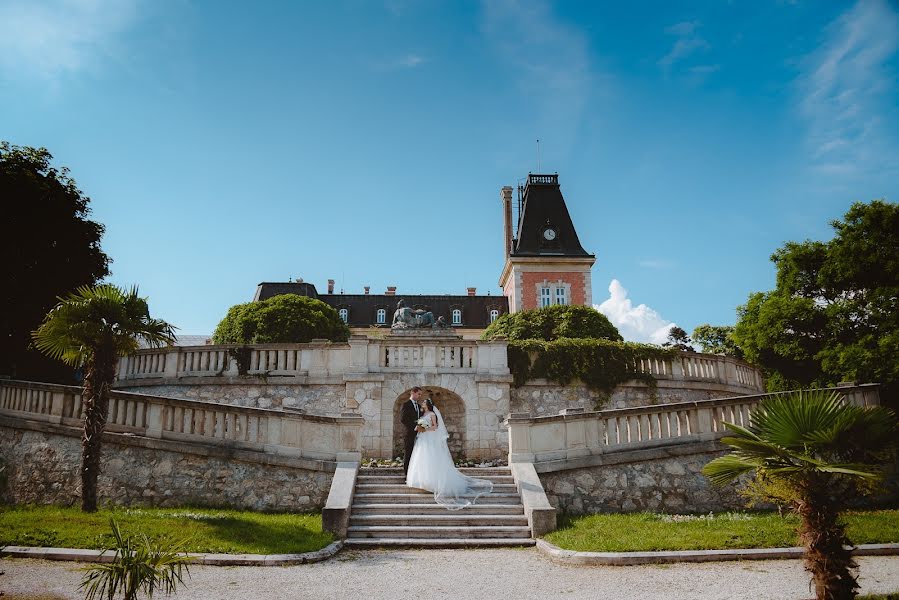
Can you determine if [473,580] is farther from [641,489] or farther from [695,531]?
[641,489]

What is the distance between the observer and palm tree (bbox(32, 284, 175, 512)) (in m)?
9.87

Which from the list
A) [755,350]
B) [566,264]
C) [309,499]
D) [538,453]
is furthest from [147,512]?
[566,264]

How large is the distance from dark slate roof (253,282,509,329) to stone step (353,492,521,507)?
132 ft

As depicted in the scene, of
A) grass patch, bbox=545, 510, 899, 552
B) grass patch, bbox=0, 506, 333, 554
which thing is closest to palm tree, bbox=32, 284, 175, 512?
grass patch, bbox=0, 506, 333, 554

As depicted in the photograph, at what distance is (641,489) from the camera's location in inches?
442

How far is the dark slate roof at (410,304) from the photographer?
5131 centimetres

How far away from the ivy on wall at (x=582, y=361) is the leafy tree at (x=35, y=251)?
518 inches

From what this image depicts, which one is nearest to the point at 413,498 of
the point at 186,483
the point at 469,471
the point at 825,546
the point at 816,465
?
the point at 469,471

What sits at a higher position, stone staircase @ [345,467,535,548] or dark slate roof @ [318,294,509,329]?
dark slate roof @ [318,294,509,329]

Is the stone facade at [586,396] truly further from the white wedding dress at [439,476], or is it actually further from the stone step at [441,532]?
the stone step at [441,532]

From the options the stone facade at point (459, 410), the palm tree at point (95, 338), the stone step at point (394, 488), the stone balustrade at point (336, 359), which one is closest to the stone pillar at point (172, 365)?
the stone balustrade at point (336, 359)

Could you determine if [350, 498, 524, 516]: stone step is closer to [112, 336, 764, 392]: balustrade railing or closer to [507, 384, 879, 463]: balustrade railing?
[507, 384, 879, 463]: balustrade railing

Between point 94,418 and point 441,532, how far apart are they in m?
5.72

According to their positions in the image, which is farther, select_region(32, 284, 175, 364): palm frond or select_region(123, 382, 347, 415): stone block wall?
select_region(123, 382, 347, 415): stone block wall
